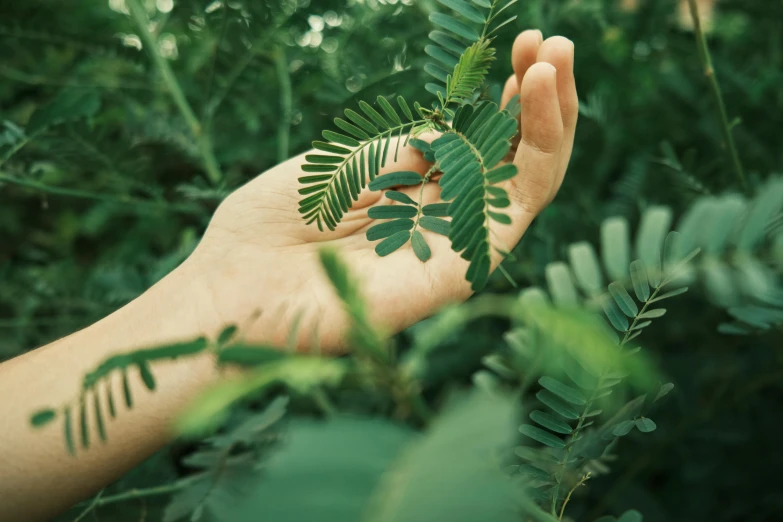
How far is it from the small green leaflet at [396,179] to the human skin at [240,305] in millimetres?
85

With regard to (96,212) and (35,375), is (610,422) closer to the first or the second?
(35,375)

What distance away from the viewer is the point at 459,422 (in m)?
0.35

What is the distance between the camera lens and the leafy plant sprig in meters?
0.57

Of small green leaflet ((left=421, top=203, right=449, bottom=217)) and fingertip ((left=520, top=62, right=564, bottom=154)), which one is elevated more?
fingertip ((left=520, top=62, right=564, bottom=154))

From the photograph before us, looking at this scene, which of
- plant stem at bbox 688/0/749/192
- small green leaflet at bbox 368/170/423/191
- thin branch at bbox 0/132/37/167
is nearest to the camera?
small green leaflet at bbox 368/170/423/191

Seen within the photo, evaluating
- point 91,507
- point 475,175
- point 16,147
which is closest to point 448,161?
point 475,175

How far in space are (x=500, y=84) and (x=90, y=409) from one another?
875 mm

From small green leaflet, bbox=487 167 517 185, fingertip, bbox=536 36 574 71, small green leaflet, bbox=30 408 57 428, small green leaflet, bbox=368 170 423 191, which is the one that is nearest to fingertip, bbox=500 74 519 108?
fingertip, bbox=536 36 574 71

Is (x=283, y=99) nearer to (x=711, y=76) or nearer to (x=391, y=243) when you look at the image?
(x=391, y=243)

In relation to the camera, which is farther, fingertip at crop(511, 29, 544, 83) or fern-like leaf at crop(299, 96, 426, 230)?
fingertip at crop(511, 29, 544, 83)

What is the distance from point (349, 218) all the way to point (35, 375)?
21.0 inches

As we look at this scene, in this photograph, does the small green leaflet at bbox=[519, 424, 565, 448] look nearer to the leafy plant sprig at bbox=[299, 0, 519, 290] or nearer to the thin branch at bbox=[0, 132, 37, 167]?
the leafy plant sprig at bbox=[299, 0, 519, 290]

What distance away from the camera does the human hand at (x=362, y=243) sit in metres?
0.81

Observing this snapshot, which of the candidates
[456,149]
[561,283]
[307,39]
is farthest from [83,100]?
[561,283]
